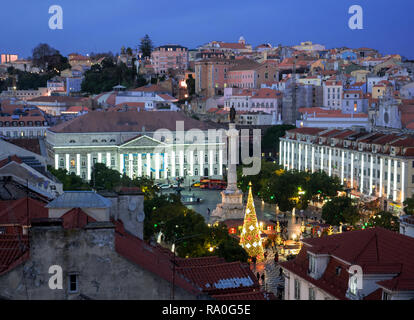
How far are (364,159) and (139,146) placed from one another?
30.6m

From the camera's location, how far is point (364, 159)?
210ft

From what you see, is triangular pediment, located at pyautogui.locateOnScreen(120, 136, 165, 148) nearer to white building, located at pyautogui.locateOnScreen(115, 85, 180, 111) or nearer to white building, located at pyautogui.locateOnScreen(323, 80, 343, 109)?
white building, located at pyautogui.locateOnScreen(115, 85, 180, 111)

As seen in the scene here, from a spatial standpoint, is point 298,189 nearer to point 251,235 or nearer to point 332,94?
point 251,235

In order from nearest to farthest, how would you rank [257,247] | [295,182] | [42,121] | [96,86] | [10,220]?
[10,220], [257,247], [295,182], [42,121], [96,86]

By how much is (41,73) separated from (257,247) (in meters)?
149

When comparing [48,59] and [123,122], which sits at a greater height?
[48,59]

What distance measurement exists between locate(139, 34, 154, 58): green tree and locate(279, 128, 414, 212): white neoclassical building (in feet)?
330

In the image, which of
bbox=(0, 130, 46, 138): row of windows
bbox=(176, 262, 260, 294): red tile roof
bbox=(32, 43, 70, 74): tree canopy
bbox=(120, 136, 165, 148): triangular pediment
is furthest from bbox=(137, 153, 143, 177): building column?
bbox=(32, 43, 70, 74): tree canopy

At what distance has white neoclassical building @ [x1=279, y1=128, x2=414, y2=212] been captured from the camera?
190ft

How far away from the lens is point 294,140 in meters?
80.1

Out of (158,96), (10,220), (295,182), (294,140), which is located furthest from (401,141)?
(158,96)

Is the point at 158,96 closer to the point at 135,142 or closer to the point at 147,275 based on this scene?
the point at 135,142

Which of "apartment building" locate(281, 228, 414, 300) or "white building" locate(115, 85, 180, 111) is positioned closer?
"apartment building" locate(281, 228, 414, 300)

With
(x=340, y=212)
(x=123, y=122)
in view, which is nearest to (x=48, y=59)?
(x=123, y=122)
